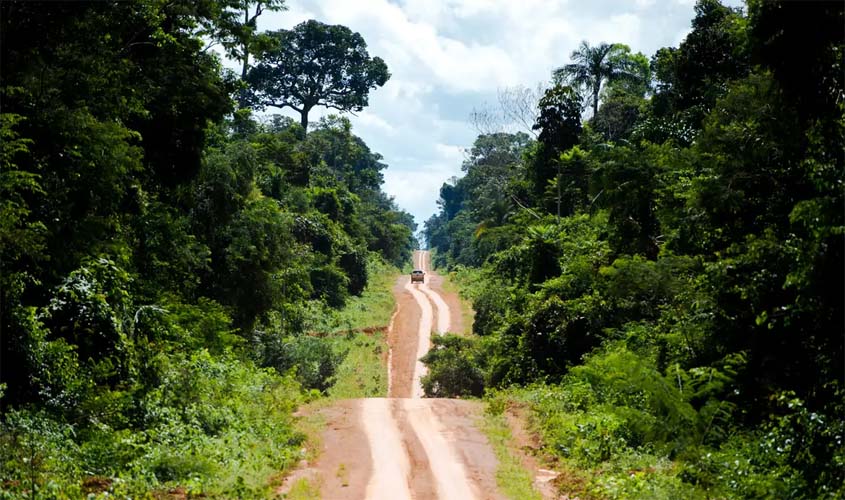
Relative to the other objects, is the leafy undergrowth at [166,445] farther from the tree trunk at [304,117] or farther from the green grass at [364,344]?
the tree trunk at [304,117]

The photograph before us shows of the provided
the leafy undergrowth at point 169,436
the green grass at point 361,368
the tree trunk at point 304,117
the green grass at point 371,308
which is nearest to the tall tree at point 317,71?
the tree trunk at point 304,117

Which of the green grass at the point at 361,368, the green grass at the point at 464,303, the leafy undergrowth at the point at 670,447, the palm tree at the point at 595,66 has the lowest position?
the green grass at the point at 361,368

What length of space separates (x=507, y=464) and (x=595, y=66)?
36183mm

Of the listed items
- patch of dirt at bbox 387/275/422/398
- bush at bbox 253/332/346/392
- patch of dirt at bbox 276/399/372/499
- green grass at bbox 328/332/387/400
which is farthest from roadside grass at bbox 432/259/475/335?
patch of dirt at bbox 276/399/372/499

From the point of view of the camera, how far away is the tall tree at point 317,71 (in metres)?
61.9

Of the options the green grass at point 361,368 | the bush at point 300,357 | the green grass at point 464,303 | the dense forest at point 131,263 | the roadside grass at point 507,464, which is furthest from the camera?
the green grass at point 464,303

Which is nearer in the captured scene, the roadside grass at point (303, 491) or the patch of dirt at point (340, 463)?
the roadside grass at point (303, 491)

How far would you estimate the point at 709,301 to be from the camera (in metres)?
14.8

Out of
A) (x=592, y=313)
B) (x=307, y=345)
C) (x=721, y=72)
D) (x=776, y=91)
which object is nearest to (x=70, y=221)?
(x=776, y=91)

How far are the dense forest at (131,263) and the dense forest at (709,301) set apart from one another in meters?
6.17

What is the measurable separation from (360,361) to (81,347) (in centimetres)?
2498

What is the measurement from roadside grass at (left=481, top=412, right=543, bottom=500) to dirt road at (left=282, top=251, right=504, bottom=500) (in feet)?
0.56

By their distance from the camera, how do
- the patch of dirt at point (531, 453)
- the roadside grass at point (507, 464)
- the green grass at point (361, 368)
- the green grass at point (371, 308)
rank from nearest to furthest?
the roadside grass at point (507, 464), the patch of dirt at point (531, 453), the green grass at point (361, 368), the green grass at point (371, 308)

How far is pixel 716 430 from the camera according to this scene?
10664mm
